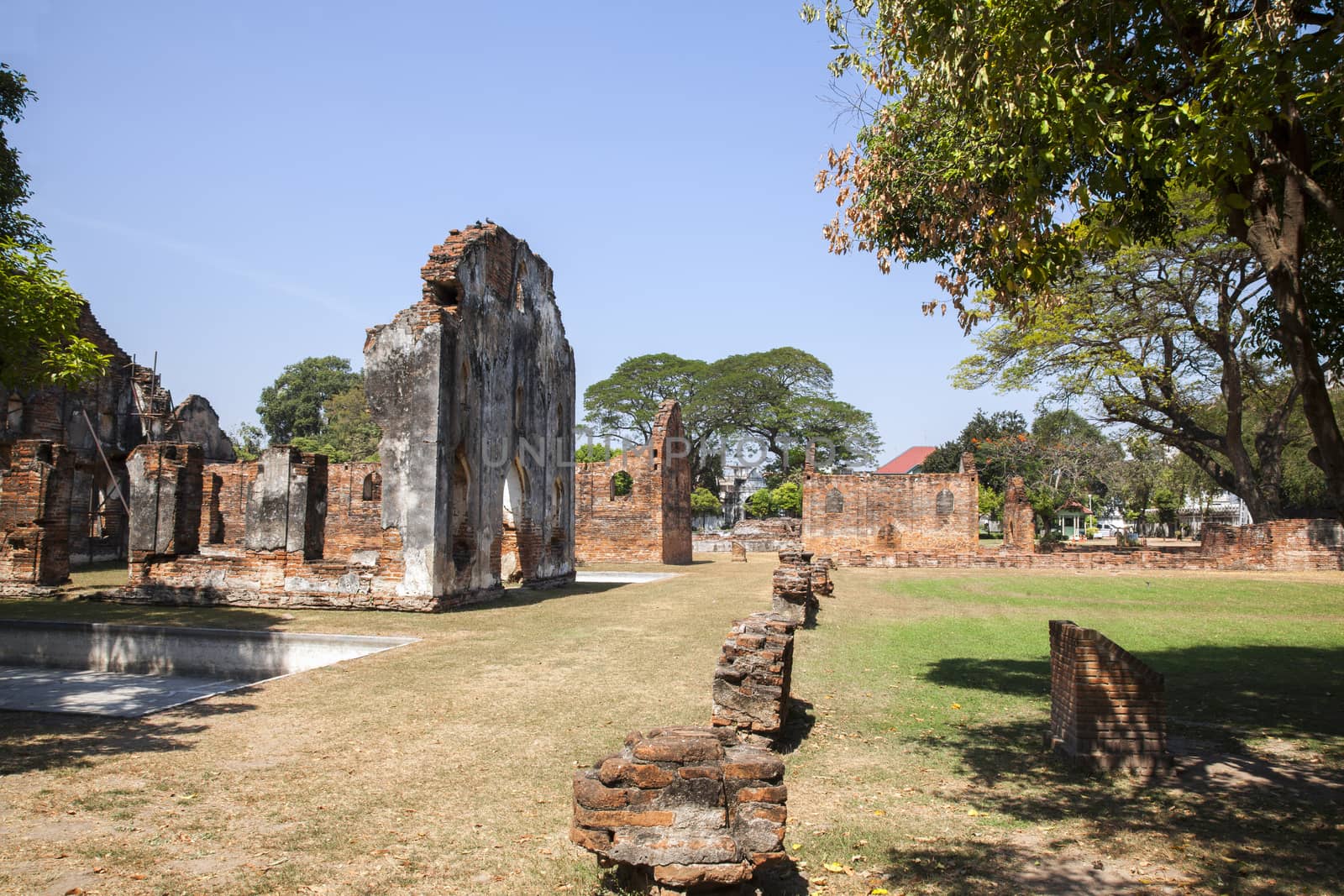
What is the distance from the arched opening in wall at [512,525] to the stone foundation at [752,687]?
11296mm

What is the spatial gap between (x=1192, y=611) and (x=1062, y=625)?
1069 centimetres

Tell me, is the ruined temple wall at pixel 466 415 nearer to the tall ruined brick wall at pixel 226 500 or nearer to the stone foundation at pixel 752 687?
the stone foundation at pixel 752 687

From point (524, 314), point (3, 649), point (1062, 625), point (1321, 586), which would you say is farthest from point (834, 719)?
point (1321, 586)

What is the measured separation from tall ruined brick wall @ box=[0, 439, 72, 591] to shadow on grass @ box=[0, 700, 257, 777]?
11.6m

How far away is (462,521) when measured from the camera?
48.7 ft

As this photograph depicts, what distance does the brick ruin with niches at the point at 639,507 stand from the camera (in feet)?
94.1

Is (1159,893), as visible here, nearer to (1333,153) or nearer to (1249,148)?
(1249,148)

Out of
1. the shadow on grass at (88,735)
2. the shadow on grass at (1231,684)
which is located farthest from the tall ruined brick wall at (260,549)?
the shadow on grass at (1231,684)

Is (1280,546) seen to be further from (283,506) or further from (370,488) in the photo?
(370,488)

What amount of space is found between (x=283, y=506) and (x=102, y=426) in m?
15.4

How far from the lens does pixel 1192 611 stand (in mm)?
15047

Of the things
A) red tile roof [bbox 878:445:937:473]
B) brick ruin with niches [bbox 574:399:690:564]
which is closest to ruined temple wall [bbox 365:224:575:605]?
brick ruin with niches [bbox 574:399:690:564]

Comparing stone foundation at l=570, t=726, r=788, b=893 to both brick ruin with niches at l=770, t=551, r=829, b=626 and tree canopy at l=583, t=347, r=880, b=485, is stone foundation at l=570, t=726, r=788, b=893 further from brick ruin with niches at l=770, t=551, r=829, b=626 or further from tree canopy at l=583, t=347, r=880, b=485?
tree canopy at l=583, t=347, r=880, b=485

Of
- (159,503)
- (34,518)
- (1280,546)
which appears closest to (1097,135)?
(159,503)
